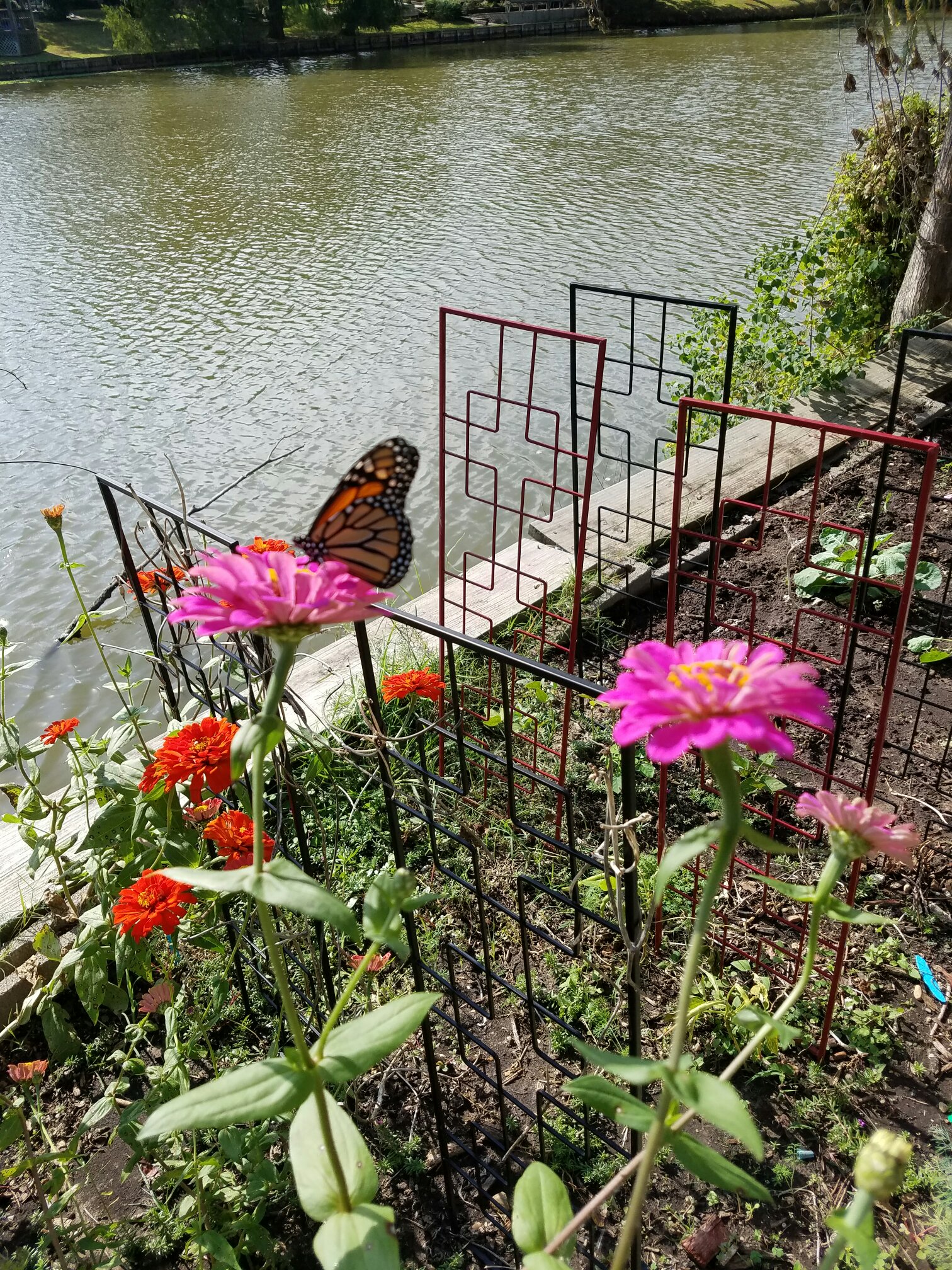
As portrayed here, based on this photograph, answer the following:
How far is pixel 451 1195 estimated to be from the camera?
160cm

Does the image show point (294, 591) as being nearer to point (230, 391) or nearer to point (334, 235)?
point (230, 391)

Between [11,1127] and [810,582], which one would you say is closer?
[11,1127]

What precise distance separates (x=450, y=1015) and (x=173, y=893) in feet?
2.87

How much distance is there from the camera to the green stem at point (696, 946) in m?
0.64

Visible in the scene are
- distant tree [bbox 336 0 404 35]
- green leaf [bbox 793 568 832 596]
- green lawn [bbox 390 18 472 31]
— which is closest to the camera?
green leaf [bbox 793 568 832 596]

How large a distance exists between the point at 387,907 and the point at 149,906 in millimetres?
844

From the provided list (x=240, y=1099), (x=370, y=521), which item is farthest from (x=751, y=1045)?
(x=370, y=521)

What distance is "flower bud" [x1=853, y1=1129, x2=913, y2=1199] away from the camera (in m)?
0.54

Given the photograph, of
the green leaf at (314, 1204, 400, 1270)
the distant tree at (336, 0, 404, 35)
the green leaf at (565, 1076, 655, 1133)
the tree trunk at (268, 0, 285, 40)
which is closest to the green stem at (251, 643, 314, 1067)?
the green leaf at (314, 1204, 400, 1270)

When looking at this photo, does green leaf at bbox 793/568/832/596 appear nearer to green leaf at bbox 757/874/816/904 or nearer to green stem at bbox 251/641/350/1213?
green leaf at bbox 757/874/816/904

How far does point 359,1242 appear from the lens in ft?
2.38

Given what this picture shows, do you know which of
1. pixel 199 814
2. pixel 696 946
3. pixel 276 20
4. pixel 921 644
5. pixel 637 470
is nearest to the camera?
pixel 696 946

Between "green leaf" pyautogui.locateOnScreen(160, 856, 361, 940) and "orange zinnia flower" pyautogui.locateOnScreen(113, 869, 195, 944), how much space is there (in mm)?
705

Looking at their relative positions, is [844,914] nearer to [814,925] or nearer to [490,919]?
[814,925]
